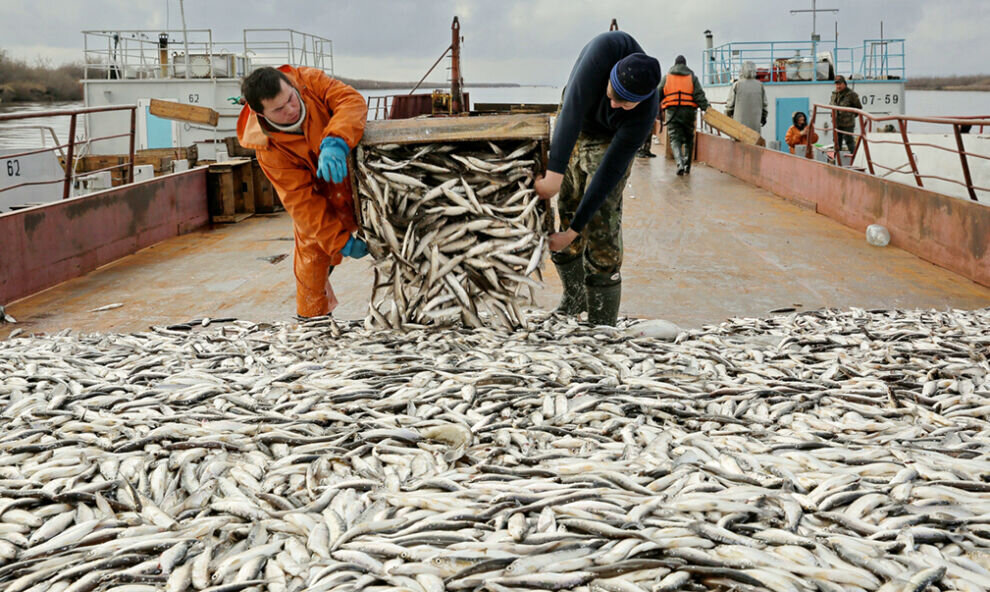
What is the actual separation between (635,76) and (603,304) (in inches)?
73.5

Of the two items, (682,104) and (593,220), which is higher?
(682,104)

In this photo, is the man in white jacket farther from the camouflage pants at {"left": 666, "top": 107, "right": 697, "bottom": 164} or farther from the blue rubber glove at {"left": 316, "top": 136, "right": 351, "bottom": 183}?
the blue rubber glove at {"left": 316, "top": 136, "right": 351, "bottom": 183}

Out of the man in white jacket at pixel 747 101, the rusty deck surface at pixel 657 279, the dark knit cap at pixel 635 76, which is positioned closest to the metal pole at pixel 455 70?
the man in white jacket at pixel 747 101

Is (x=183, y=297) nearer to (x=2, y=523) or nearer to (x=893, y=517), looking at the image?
(x=2, y=523)

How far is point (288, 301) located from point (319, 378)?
3258mm

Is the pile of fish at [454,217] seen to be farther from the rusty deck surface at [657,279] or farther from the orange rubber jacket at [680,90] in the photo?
the orange rubber jacket at [680,90]

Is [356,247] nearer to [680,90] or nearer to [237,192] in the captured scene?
[237,192]

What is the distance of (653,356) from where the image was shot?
480 centimetres

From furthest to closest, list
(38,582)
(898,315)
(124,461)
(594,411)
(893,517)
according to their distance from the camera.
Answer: (898,315) → (594,411) → (124,461) → (893,517) → (38,582)

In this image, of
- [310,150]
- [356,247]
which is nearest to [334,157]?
[310,150]

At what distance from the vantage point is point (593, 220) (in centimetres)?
575

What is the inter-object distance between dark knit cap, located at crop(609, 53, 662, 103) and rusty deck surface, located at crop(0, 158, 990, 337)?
92.4 inches

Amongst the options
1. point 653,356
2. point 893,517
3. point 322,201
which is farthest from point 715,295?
point 893,517

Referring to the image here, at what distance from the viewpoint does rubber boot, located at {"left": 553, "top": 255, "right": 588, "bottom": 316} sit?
6.14 metres
